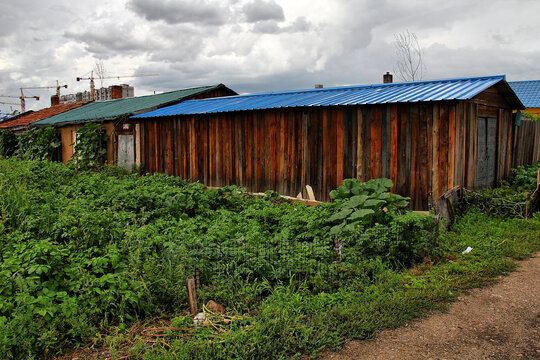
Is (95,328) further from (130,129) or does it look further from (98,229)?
(130,129)

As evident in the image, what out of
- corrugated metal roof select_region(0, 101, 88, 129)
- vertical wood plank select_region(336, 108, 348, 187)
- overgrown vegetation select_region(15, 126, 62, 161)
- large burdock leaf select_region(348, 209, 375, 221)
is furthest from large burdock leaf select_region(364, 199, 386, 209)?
corrugated metal roof select_region(0, 101, 88, 129)

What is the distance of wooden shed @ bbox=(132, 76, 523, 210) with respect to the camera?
851cm

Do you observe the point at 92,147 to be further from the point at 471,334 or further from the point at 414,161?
the point at 471,334

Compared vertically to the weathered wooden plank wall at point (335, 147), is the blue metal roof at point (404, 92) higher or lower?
higher

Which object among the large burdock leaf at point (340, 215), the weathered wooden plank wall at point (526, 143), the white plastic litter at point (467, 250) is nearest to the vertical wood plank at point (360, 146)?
the large burdock leaf at point (340, 215)

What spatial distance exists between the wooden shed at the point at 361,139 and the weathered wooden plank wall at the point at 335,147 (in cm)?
2

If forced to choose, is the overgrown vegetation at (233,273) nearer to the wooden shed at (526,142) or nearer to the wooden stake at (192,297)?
the wooden stake at (192,297)

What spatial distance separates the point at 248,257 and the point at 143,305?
4.65 ft

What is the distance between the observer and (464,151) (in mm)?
9250

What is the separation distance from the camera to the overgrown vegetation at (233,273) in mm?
4000

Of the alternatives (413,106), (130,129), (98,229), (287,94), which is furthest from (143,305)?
(130,129)

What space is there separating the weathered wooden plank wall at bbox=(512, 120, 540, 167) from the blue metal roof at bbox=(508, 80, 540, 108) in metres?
11.8

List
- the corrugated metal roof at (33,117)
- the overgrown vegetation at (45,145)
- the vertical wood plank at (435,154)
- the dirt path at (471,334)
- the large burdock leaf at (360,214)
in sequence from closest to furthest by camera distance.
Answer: the dirt path at (471,334) < the large burdock leaf at (360,214) < the vertical wood plank at (435,154) < the overgrown vegetation at (45,145) < the corrugated metal roof at (33,117)

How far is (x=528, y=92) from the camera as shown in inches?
1072
